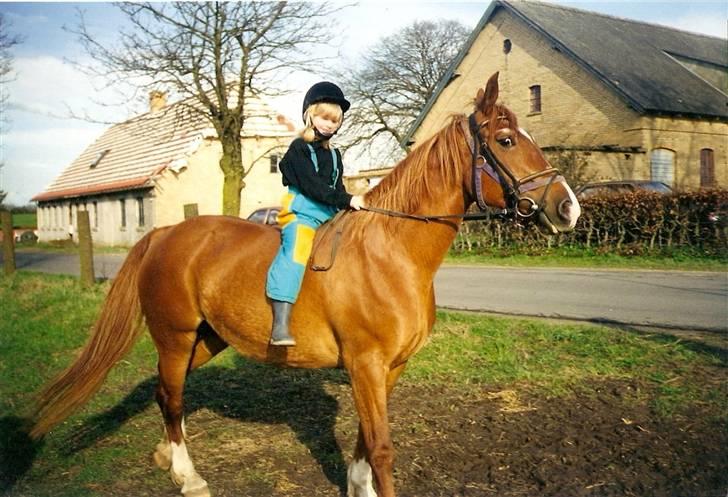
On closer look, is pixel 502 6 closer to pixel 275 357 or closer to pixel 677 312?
pixel 677 312

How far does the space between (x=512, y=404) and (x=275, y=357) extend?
249 cm

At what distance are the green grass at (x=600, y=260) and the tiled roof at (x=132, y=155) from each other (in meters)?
11.8

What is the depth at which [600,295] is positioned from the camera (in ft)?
35.5

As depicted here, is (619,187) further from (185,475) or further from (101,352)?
(185,475)

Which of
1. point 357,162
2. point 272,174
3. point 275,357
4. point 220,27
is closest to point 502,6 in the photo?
point 357,162

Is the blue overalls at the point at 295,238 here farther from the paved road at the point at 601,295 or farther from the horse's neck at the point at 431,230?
the paved road at the point at 601,295

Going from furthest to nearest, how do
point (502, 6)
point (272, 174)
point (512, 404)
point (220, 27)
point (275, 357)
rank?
point (272, 174)
point (502, 6)
point (220, 27)
point (512, 404)
point (275, 357)

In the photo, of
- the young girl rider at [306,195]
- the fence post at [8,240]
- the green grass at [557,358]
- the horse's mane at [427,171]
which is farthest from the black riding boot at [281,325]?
the fence post at [8,240]

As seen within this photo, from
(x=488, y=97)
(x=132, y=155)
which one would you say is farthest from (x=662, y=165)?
(x=132, y=155)

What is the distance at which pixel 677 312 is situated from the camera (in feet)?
29.1

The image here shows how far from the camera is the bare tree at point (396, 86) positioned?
46.1 ft

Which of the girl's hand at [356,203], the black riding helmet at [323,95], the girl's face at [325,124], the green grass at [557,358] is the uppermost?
the black riding helmet at [323,95]

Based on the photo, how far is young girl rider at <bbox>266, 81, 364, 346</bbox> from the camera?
3.78 metres

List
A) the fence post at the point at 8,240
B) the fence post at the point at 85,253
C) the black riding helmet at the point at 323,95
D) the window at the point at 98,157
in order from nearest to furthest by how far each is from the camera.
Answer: the black riding helmet at the point at 323,95 < the fence post at the point at 85,253 < the fence post at the point at 8,240 < the window at the point at 98,157
